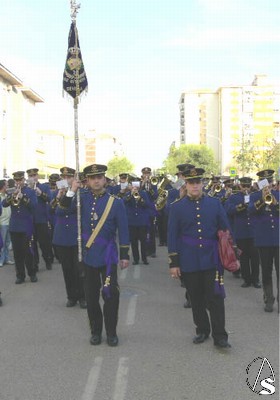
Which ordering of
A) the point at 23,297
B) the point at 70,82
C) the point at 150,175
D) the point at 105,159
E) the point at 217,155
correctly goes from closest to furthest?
the point at 70,82, the point at 23,297, the point at 150,175, the point at 217,155, the point at 105,159

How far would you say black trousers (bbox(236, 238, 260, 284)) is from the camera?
882cm

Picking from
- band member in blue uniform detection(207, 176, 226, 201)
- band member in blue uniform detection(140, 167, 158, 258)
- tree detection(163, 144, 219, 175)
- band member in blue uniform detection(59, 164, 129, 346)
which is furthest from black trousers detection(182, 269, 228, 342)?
tree detection(163, 144, 219, 175)

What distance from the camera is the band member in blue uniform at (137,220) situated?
11.5 m

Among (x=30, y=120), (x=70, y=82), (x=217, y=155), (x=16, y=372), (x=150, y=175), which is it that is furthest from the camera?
(x=217, y=155)

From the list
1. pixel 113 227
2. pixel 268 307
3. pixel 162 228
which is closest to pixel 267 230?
pixel 268 307

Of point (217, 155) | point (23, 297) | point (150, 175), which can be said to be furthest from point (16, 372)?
point (217, 155)

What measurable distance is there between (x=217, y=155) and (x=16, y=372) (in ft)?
404

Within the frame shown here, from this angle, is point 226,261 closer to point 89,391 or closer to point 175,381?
point 175,381

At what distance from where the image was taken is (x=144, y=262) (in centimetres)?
1147

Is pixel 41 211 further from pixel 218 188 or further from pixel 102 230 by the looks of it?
pixel 102 230

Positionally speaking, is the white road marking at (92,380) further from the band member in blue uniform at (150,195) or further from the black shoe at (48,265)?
the band member in blue uniform at (150,195)

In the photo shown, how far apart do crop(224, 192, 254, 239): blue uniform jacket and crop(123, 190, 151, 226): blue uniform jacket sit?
2.72 meters

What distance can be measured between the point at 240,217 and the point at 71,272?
11.0 ft

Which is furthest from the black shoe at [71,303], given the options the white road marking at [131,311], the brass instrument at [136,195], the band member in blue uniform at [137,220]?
the brass instrument at [136,195]
